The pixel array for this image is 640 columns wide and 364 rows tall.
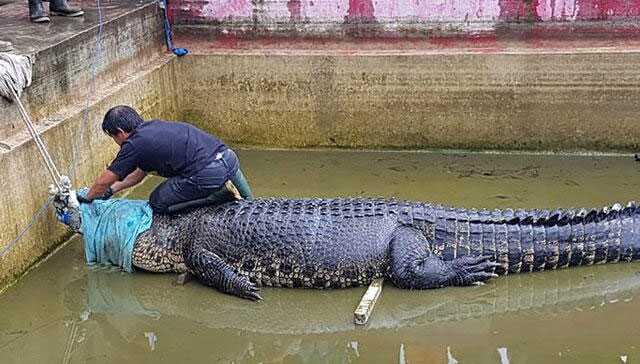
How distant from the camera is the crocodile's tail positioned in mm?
5430

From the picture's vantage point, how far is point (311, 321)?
16.8 ft

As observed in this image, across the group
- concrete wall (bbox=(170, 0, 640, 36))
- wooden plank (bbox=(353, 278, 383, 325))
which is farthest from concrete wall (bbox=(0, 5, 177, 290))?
wooden plank (bbox=(353, 278, 383, 325))

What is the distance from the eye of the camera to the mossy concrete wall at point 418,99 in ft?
24.8

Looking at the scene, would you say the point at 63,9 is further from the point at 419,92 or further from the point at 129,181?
the point at 419,92

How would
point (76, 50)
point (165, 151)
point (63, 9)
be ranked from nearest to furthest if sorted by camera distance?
point (165, 151) < point (76, 50) < point (63, 9)

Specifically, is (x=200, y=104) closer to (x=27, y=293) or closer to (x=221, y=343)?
(x=27, y=293)

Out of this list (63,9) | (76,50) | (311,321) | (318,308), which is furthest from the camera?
(63,9)

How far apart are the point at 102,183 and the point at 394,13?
3.64 metres

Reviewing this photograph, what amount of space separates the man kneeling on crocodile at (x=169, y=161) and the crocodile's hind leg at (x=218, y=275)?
1.32 feet

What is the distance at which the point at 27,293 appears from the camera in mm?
5449

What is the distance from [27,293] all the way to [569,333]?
11.4ft

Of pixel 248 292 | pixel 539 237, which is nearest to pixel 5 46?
pixel 248 292

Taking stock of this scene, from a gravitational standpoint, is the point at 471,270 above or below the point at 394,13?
below

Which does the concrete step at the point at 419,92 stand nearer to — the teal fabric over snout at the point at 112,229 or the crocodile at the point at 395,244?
the crocodile at the point at 395,244
